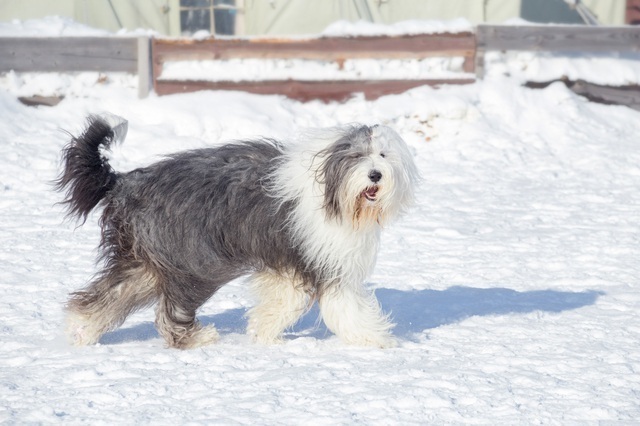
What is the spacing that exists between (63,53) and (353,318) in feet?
23.3

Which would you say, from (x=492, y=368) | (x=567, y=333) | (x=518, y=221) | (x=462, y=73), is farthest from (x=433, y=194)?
(x=492, y=368)

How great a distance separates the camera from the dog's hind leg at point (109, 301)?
499 cm

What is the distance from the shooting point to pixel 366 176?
4.79m

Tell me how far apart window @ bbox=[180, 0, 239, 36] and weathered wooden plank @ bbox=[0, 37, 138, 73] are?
1.71m

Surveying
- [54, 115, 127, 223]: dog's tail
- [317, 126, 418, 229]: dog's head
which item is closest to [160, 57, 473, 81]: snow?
[54, 115, 127, 223]: dog's tail

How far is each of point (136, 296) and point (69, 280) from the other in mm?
1629

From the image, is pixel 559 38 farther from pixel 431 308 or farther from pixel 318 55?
pixel 431 308

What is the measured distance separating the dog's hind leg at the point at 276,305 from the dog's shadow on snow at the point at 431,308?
319 millimetres

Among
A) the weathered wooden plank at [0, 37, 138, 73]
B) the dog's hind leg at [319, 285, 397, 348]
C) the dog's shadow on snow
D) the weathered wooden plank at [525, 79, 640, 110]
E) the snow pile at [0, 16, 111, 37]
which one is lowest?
the dog's shadow on snow

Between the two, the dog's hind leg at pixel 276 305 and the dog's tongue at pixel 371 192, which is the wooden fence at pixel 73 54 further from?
the dog's tongue at pixel 371 192

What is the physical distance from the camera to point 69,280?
6.48 meters

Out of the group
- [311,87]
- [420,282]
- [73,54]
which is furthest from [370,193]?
[73,54]

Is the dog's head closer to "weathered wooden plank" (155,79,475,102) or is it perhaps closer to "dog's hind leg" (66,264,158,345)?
"dog's hind leg" (66,264,158,345)

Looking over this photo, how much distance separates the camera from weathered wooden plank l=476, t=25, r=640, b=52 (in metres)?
11.6
